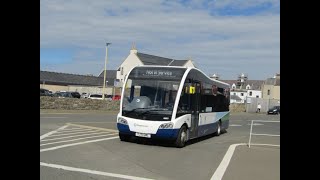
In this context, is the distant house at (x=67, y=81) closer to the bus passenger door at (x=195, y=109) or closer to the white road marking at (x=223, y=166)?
the bus passenger door at (x=195, y=109)

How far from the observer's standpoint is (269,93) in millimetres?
128250

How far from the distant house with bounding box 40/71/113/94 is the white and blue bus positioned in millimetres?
82232

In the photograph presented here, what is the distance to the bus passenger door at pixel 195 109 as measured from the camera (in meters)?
17.2

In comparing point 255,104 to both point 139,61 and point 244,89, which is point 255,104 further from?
point 244,89

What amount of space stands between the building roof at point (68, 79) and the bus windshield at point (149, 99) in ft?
303

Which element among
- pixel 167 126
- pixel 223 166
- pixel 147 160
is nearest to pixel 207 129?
pixel 167 126

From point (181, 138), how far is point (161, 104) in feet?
4.47

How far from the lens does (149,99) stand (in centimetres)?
1602

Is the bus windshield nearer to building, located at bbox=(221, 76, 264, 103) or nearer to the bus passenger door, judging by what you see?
the bus passenger door

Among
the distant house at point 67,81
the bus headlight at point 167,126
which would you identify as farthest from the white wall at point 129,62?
the bus headlight at point 167,126
